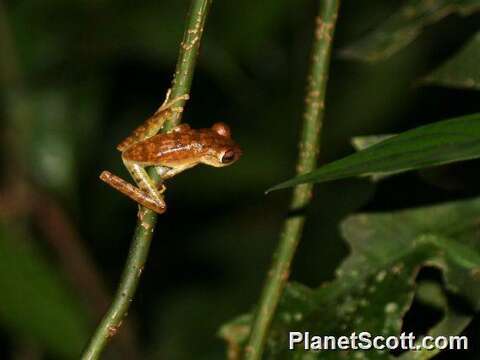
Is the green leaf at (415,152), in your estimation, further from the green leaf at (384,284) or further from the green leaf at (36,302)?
the green leaf at (36,302)

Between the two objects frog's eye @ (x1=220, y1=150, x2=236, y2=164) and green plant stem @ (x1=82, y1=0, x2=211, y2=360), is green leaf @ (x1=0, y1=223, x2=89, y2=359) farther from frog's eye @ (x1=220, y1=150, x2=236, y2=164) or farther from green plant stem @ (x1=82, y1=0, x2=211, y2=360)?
green plant stem @ (x1=82, y1=0, x2=211, y2=360)

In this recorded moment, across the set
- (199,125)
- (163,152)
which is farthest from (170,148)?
(199,125)

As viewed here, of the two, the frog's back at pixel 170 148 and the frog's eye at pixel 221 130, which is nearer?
the frog's back at pixel 170 148

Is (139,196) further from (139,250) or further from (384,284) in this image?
(384,284)

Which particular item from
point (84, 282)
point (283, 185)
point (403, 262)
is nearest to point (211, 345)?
point (84, 282)

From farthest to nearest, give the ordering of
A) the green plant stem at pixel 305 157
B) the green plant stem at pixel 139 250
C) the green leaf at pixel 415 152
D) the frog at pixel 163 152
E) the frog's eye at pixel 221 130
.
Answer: the frog's eye at pixel 221 130, the green plant stem at pixel 305 157, the frog at pixel 163 152, the green plant stem at pixel 139 250, the green leaf at pixel 415 152

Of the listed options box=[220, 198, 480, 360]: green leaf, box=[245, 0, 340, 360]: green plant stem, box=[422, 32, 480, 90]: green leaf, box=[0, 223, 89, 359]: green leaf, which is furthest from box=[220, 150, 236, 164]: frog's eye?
box=[0, 223, 89, 359]: green leaf

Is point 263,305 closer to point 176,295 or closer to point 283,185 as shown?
point 283,185

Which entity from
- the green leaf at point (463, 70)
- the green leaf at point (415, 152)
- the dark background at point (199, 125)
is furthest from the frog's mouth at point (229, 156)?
the dark background at point (199, 125)
